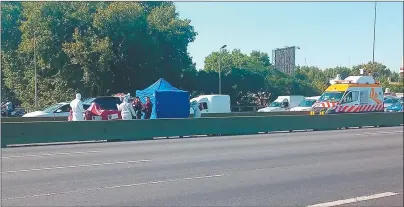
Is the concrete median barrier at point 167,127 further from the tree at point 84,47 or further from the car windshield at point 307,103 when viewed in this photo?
the car windshield at point 307,103

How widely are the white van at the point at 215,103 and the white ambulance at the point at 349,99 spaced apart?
15.5 ft

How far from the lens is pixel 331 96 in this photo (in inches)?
1051

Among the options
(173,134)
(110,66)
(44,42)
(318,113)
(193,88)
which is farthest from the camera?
(318,113)

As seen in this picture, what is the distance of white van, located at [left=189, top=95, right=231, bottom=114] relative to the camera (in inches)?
1088

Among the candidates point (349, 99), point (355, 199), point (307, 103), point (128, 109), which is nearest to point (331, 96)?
point (349, 99)

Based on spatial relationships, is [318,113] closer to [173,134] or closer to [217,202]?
[173,134]

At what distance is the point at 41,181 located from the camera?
888cm

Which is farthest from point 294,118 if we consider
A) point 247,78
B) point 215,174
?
point 215,174

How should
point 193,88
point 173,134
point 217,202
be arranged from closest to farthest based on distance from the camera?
point 217,202, point 173,134, point 193,88

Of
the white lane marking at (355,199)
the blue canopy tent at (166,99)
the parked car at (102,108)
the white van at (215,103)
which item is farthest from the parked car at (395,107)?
the white lane marking at (355,199)

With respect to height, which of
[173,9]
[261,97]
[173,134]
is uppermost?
[173,9]

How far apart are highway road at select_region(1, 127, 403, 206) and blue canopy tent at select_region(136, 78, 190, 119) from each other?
3315 millimetres

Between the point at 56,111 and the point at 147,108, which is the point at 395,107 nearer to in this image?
the point at 147,108

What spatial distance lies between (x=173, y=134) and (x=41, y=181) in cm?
1132
